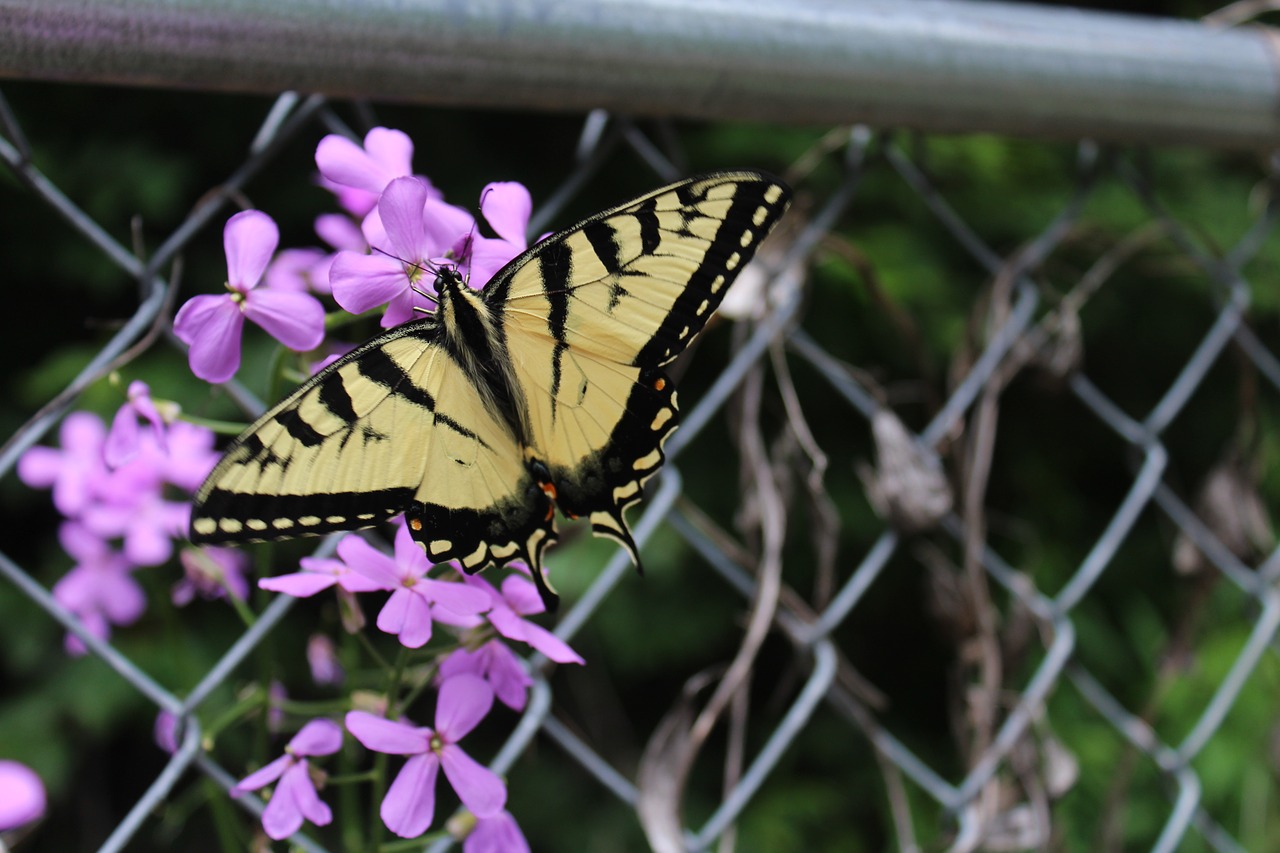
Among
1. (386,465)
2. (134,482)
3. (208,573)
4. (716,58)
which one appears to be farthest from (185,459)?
(716,58)

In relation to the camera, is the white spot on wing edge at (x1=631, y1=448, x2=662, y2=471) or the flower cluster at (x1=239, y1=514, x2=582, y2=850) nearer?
the flower cluster at (x1=239, y1=514, x2=582, y2=850)

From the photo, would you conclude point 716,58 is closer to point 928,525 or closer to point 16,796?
point 928,525

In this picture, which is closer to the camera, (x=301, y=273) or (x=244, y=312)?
(x=244, y=312)

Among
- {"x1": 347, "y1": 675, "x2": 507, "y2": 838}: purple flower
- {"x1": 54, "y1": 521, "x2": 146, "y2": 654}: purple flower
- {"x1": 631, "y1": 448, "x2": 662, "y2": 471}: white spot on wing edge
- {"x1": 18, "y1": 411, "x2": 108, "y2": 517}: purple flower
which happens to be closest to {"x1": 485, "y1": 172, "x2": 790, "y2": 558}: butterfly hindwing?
{"x1": 631, "y1": 448, "x2": 662, "y2": 471}: white spot on wing edge

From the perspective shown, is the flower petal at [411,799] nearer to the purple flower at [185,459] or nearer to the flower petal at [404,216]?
the flower petal at [404,216]

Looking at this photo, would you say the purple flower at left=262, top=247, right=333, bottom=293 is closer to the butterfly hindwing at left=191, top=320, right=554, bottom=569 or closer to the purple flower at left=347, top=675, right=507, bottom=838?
the butterfly hindwing at left=191, top=320, right=554, bottom=569

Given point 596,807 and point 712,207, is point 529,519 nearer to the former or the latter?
point 712,207

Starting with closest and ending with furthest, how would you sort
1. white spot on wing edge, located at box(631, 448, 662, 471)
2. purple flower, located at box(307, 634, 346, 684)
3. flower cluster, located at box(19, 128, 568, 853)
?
flower cluster, located at box(19, 128, 568, 853) < white spot on wing edge, located at box(631, 448, 662, 471) < purple flower, located at box(307, 634, 346, 684)
